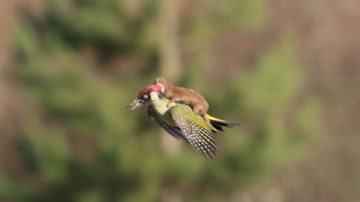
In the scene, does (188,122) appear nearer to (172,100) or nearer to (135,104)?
(172,100)

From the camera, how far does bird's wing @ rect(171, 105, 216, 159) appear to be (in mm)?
4098

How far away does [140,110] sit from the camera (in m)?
16.8

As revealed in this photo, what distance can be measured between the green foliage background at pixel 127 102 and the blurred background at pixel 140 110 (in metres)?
0.02

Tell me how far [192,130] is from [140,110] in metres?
12.7

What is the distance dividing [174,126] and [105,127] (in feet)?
40.0

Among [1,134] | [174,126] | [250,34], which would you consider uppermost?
[250,34]

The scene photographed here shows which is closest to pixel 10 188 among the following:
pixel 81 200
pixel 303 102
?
pixel 81 200

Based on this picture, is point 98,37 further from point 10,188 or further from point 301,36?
point 301,36

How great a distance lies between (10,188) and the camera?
57.7ft

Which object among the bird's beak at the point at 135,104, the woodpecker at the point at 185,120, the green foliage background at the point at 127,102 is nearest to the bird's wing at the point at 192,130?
the woodpecker at the point at 185,120

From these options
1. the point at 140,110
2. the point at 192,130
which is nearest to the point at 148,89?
the point at 192,130

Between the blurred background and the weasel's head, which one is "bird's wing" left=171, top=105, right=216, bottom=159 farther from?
the blurred background

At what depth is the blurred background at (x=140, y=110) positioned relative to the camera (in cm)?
1648

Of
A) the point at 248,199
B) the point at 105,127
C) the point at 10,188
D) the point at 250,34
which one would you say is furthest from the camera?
the point at 250,34
